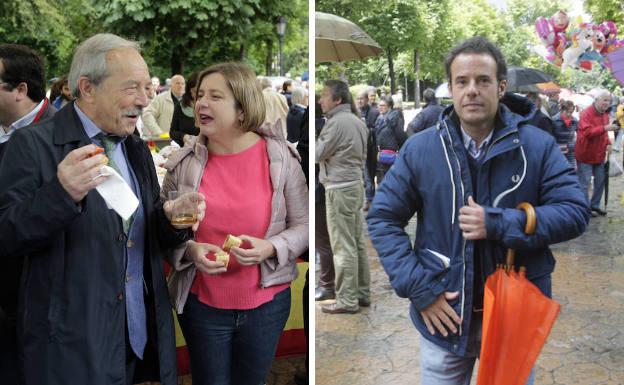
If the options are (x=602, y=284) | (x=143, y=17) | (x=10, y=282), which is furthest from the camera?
(x=143, y=17)

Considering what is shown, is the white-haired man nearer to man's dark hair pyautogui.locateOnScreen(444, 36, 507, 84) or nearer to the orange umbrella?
man's dark hair pyautogui.locateOnScreen(444, 36, 507, 84)

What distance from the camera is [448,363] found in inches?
82.4

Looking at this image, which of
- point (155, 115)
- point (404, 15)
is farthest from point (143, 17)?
point (404, 15)

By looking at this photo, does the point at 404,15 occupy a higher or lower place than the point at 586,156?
higher

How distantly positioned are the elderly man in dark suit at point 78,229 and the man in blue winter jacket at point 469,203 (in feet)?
2.71

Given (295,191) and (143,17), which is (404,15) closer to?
(295,191)

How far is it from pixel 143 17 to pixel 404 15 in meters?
11.9

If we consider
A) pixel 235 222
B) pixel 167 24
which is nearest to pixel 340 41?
pixel 235 222

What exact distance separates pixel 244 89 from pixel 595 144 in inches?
44.1

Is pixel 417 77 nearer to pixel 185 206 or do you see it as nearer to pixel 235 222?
pixel 235 222

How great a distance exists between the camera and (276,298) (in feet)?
7.18

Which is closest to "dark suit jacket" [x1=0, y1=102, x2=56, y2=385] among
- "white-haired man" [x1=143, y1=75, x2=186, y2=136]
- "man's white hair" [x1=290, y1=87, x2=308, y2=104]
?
"white-haired man" [x1=143, y1=75, x2=186, y2=136]

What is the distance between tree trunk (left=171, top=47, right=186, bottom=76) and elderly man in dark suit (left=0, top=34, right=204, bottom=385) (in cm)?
1321

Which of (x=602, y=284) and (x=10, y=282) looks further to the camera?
(x=602, y=284)
